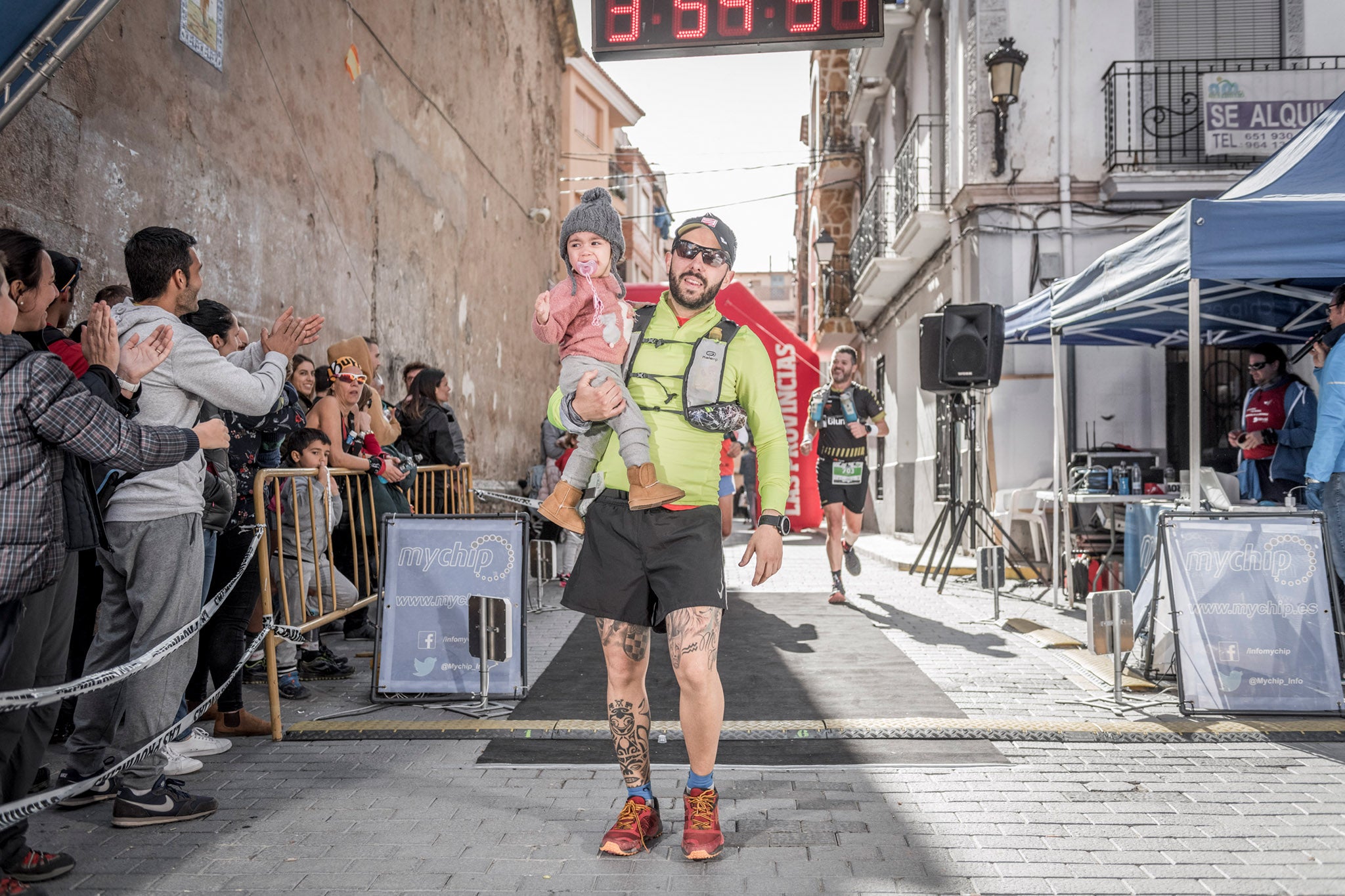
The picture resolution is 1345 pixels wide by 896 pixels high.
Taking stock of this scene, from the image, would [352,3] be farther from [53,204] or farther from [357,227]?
[53,204]

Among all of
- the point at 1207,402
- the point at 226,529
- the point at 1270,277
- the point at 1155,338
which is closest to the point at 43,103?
the point at 226,529

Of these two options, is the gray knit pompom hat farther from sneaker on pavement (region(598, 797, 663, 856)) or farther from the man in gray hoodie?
sneaker on pavement (region(598, 797, 663, 856))

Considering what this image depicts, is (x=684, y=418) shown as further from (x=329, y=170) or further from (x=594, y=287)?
(x=329, y=170)

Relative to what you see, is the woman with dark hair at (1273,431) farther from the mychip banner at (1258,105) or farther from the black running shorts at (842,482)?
the mychip banner at (1258,105)

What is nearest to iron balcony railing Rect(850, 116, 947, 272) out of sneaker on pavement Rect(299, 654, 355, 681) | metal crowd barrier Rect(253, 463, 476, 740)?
metal crowd barrier Rect(253, 463, 476, 740)

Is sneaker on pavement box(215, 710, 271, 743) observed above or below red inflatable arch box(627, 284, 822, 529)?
below

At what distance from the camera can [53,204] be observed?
5.23m

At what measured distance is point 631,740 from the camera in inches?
139

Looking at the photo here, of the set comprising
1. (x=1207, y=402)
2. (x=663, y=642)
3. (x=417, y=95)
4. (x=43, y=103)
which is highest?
(x=417, y=95)

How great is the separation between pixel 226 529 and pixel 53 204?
6.17ft

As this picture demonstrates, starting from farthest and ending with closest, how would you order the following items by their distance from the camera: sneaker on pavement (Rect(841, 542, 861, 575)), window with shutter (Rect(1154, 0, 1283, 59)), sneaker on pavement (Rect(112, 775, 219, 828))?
window with shutter (Rect(1154, 0, 1283, 59)) < sneaker on pavement (Rect(841, 542, 861, 575)) < sneaker on pavement (Rect(112, 775, 219, 828))

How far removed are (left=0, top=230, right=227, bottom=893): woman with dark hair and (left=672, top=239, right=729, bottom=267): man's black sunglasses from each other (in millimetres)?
1764

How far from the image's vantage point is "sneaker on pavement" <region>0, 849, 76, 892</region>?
10.2 feet

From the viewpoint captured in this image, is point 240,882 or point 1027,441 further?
point 1027,441
